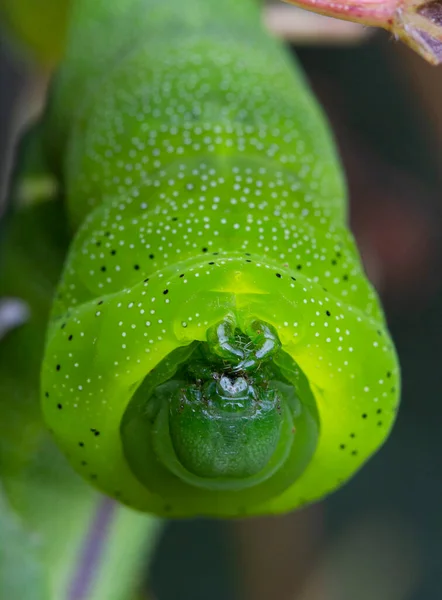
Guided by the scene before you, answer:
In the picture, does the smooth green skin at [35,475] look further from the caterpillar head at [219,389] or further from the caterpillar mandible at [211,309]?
the caterpillar head at [219,389]

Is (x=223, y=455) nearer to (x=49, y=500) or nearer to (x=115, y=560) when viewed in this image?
(x=49, y=500)

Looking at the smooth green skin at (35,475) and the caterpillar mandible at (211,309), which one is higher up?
the caterpillar mandible at (211,309)

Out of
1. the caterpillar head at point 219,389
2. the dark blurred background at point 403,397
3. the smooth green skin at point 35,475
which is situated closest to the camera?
the caterpillar head at point 219,389

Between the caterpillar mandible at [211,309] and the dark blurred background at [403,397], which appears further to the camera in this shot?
the dark blurred background at [403,397]

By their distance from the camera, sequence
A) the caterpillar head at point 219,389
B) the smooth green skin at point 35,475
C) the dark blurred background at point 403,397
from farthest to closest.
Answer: the dark blurred background at point 403,397
the smooth green skin at point 35,475
the caterpillar head at point 219,389

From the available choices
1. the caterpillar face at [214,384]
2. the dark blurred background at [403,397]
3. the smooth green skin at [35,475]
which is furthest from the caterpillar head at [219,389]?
the dark blurred background at [403,397]

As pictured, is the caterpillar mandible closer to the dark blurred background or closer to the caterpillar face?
the caterpillar face
